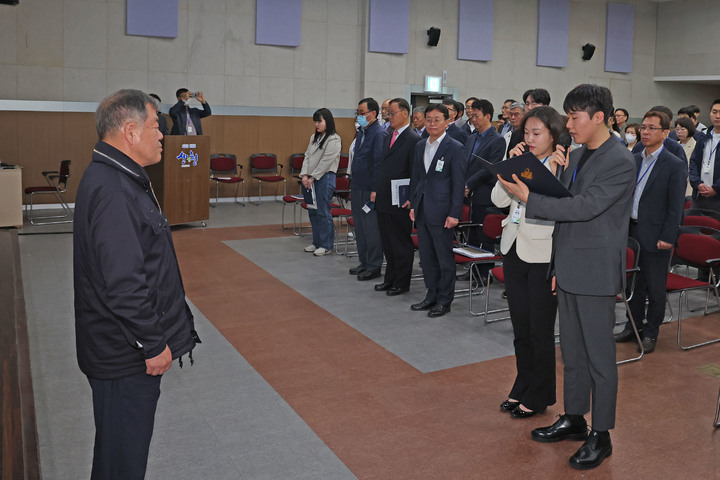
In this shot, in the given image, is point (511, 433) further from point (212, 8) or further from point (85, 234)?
point (212, 8)

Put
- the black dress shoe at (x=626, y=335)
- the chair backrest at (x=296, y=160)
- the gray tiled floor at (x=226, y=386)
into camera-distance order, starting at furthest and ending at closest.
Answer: the chair backrest at (x=296, y=160) < the black dress shoe at (x=626, y=335) < the gray tiled floor at (x=226, y=386)

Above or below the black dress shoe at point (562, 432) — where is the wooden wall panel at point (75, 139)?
above

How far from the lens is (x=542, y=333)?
3.79 m

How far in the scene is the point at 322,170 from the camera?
796cm

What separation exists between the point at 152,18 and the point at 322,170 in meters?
5.84

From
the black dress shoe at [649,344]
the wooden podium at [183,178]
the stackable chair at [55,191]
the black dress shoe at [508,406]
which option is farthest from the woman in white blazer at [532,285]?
the stackable chair at [55,191]

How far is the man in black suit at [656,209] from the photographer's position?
16.3 ft

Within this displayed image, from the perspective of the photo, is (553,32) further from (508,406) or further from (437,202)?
(508,406)

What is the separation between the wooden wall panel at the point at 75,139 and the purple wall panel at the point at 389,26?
2.24 m

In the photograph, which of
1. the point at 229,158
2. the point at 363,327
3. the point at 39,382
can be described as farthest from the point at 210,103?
the point at 39,382

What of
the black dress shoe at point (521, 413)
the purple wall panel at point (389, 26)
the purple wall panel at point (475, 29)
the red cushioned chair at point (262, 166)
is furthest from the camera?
the purple wall panel at point (475, 29)

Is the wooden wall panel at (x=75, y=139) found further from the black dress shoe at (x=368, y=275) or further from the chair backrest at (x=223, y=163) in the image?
the black dress shoe at (x=368, y=275)

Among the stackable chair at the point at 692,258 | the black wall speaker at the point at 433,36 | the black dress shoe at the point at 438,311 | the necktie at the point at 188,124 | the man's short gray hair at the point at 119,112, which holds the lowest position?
the black dress shoe at the point at 438,311

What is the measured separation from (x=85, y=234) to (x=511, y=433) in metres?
2.50
